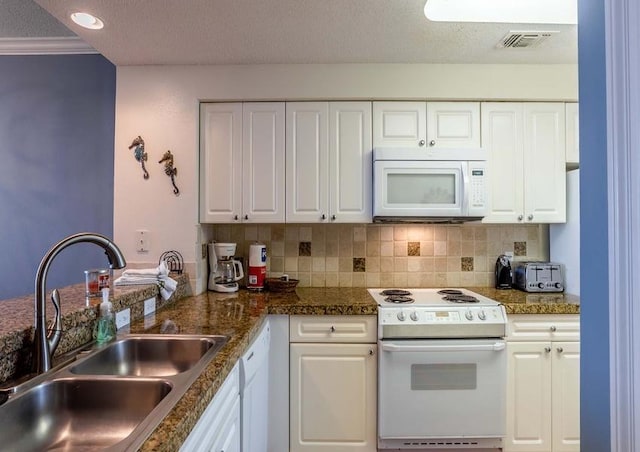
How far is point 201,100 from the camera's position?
91.7 inches

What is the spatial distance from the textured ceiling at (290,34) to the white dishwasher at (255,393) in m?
1.63

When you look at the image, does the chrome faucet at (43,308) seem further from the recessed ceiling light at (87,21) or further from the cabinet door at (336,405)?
the recessed ceiling light at (87,21)

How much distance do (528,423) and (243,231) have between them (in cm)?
223

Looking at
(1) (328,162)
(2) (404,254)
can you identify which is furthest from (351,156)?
(2) (404,254)

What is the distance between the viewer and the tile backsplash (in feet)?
8.67

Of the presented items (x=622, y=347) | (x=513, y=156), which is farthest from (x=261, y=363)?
(x=513, y=156)

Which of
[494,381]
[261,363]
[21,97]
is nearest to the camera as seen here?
[261,363]

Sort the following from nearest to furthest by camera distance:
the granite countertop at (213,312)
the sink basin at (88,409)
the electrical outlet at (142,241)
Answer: the granite countertop at (213,312) → the sink basin at (88,409) → the electrical outlet at (142,241)

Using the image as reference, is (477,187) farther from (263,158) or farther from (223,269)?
(223,269)

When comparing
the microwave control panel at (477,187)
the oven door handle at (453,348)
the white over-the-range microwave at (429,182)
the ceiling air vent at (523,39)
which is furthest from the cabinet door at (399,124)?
the oven door handle at (453,348)

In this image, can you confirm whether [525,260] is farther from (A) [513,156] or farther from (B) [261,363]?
(B) [261,363]

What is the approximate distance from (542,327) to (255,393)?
5.52 ft

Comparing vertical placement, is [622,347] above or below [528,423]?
above

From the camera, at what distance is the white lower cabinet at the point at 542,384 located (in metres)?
2.02
